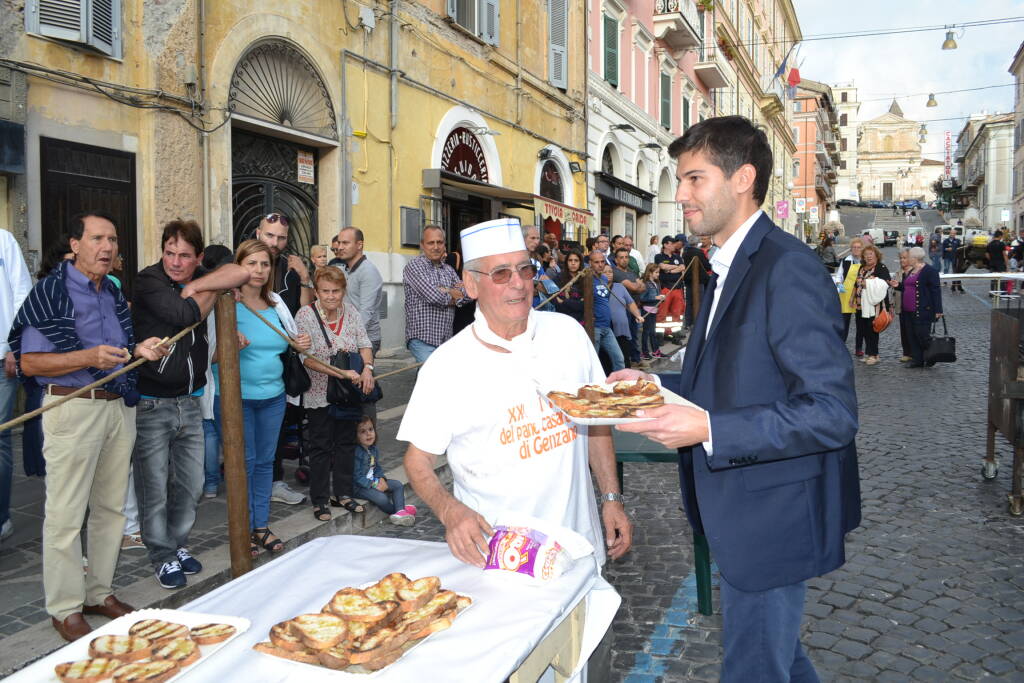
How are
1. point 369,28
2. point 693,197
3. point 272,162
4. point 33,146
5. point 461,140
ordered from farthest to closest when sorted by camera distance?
point 461,140
point 369,28
point 272,162
point 33,146
point 693,197

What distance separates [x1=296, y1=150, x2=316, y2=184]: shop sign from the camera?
11781 millimetres

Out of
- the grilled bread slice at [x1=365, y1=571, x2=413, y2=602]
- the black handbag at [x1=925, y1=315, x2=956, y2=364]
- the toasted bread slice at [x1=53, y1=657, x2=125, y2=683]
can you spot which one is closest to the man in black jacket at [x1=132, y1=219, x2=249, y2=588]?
the grilled bread slice at [x1=365, y1=571, x2=413, y2=602]

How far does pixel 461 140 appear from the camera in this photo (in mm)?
15984

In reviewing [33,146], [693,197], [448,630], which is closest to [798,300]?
[693,197]

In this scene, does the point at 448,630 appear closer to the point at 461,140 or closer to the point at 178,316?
the point at 178,316

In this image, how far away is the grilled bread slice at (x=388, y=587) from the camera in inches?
77.9

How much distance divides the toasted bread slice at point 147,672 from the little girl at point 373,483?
4.15 meters

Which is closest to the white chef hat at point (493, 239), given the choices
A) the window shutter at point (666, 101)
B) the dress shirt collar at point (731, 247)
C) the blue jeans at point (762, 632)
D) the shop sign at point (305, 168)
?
the dress shirt collar at point (731, 247)

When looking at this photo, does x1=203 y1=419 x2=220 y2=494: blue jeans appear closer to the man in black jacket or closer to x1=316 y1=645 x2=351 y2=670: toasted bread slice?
the man in black jacket

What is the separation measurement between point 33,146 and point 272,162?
377cm

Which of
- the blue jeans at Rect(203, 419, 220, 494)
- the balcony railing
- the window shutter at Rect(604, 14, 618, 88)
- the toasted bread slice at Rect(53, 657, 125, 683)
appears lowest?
the blue jeans at Rect(203, 419, 220, 494)

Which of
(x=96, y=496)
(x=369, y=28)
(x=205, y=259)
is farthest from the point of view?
(x=369, y=28)

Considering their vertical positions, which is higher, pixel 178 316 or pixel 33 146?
pixel 33 146

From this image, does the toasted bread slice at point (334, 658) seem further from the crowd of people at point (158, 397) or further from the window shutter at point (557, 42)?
the window shutter at point (557, 42)
